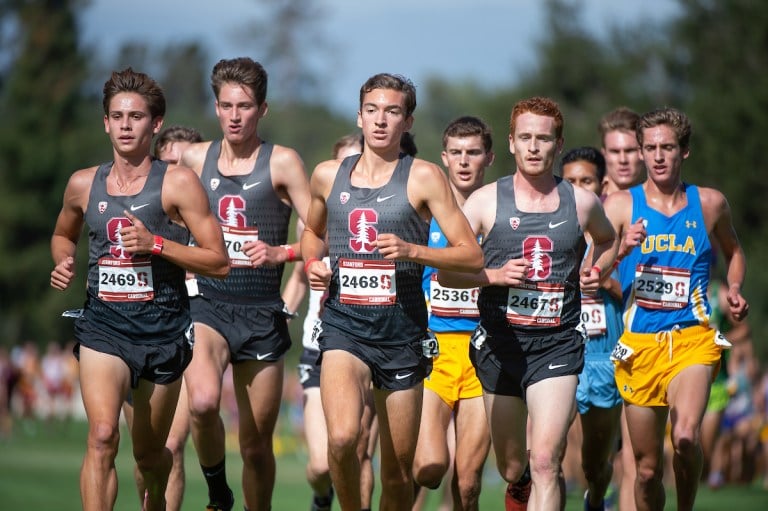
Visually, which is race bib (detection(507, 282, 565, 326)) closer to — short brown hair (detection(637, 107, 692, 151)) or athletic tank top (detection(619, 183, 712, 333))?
athletic tank top (detection(619, 183, 712, 333))

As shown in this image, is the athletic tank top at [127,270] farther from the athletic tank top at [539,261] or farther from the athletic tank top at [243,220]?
the athletic tank top at [539,261]

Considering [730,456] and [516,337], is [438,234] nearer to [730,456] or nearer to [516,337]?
[516,337]

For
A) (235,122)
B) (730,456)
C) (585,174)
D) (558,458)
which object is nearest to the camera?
(558,458)

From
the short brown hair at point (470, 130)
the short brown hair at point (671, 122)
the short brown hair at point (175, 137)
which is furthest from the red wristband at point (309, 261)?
the short brown hair at point (175, 137)

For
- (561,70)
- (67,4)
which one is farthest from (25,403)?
(67,4)

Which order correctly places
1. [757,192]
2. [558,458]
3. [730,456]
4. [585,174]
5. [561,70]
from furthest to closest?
[561,70]
[757,192]
[730,456]
[585,174]
[558,458]

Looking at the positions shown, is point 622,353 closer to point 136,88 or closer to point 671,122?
point 671,122

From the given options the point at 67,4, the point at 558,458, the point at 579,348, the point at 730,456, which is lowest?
the point at 730,456

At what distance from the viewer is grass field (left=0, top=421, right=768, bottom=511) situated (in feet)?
45.5

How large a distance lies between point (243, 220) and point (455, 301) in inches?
69.2

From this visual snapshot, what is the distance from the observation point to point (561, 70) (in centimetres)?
4312

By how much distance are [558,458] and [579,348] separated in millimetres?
810

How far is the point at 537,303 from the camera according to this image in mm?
7910

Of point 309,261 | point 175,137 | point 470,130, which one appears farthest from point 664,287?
point 175,137
